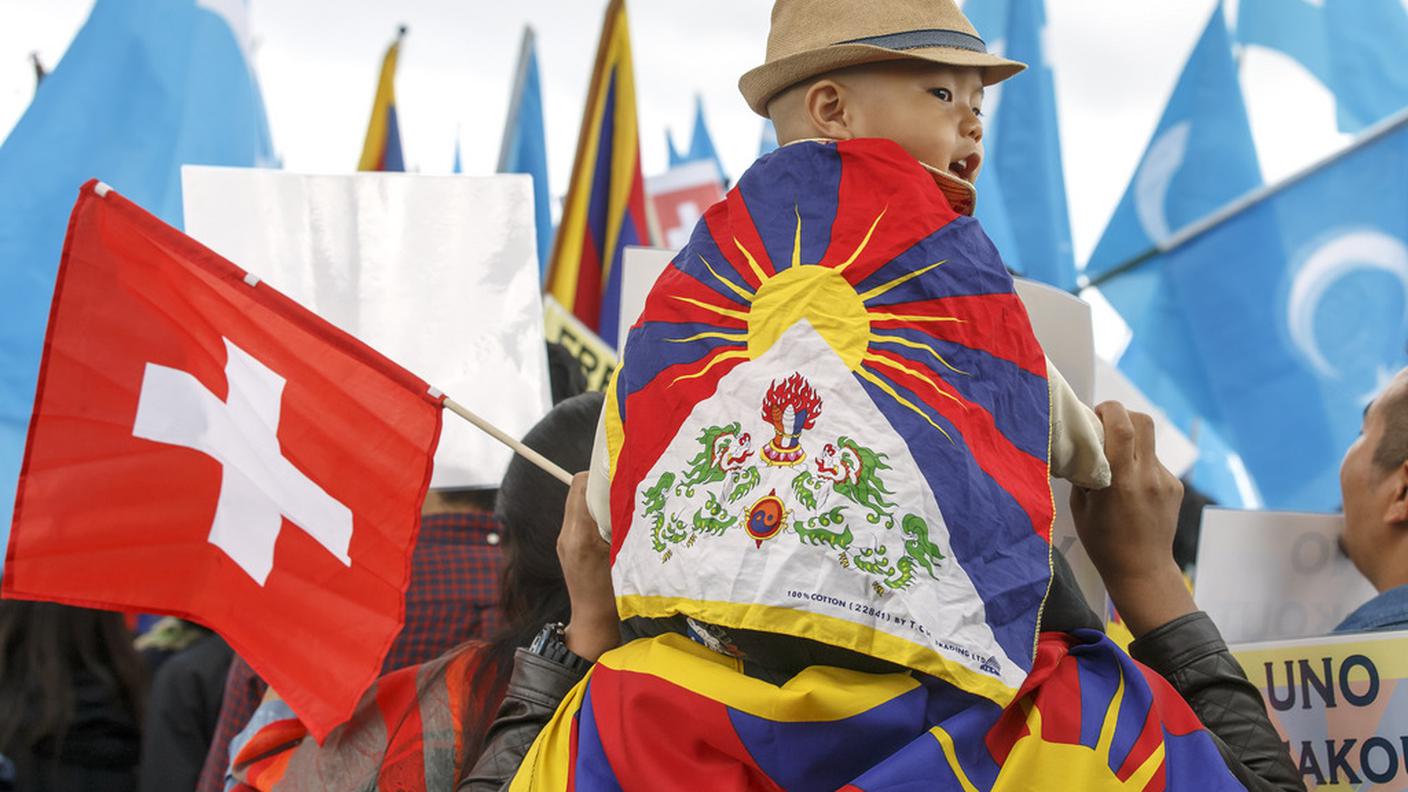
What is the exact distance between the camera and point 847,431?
6.19ft

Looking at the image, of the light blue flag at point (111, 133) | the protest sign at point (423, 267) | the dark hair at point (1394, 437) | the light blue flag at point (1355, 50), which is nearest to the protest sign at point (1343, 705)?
the dark hair at point (1394, 437)

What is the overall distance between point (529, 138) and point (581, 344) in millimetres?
2468

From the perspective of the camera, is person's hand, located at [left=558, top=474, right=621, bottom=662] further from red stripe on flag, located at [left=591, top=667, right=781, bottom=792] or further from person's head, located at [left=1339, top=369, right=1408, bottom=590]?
person's head, located at [left=1339, top=369, right=1408, bottom=590]

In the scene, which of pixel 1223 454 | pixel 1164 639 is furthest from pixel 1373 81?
pixel 1164 639

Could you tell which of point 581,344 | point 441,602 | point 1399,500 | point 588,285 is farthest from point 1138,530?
point 588,285

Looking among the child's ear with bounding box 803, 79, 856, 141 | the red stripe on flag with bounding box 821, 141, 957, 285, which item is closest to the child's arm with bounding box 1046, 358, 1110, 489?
the red stripe on flag with bounding box 821, 141, 957, 285

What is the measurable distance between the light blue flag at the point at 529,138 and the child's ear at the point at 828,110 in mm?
4032

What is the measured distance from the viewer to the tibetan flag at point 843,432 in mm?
1822

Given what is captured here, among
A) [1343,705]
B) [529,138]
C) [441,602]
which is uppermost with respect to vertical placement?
[529,138]

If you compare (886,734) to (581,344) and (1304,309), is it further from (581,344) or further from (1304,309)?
(1304,309)

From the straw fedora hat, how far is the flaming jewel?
600mm

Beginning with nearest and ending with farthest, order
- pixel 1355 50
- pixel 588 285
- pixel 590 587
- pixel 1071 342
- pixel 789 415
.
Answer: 1. pixel 789 415
2. pixel 590 587
3. pixel 1071 342
4. pixel 588 285
5. pixel 1355 50

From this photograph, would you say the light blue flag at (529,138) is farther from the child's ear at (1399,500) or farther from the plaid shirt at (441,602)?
the child's ear at (1399,500)

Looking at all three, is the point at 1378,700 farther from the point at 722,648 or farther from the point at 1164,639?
the point at 722,648
